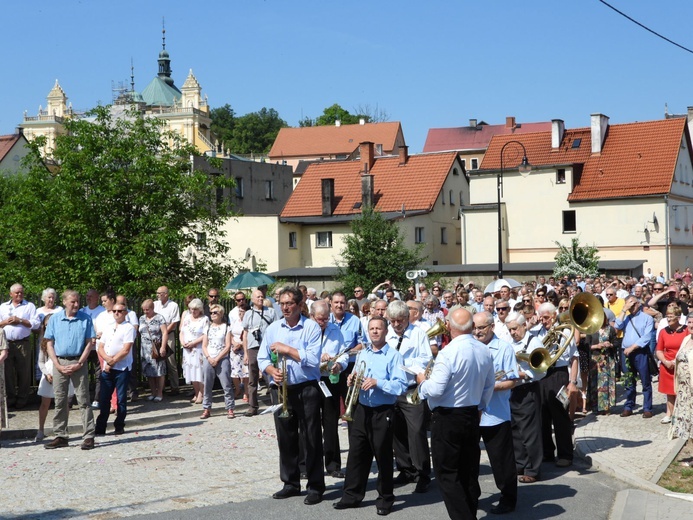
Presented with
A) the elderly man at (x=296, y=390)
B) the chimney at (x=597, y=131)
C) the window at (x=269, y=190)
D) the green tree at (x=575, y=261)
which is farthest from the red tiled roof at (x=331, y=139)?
the elderly man at (x=296, y=390)

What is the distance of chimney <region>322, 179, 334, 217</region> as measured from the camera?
58.6 m

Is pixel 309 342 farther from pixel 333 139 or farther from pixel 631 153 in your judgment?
pixel 333 139

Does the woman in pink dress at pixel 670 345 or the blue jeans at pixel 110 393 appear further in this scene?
the woman in pink dress at pixel 670 345

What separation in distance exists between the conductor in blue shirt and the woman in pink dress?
5768 mm

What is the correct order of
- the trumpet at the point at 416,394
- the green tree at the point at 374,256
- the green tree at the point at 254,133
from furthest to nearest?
the green tree at the point at 254,133 → the green tree at the point at 374,256 → the trumpet at the point at 416,394

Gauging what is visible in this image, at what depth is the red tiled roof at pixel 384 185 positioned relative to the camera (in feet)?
190

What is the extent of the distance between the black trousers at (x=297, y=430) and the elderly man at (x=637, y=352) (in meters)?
6.88

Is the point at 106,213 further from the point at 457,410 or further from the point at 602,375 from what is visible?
the point at 457,410

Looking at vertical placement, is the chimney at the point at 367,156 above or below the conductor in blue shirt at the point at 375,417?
above

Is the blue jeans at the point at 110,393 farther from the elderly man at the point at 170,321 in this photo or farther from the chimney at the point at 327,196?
the chimney at the point at 327,196

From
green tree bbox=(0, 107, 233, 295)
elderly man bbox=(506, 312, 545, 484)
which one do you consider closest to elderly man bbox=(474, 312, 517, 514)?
elderly man bbox=(506, 312, 545, 484)

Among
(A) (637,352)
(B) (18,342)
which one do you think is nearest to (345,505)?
(A) (637,352)

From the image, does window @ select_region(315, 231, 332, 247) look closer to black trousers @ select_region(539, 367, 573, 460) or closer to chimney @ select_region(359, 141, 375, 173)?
chimney @ select_region(359, 141, 375, 173)

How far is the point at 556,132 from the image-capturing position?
5625 centimetres
